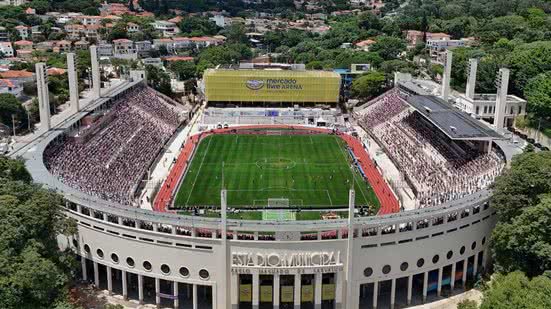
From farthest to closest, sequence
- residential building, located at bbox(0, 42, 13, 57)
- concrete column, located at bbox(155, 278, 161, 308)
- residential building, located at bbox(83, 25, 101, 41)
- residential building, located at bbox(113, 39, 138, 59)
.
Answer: residential building, located at bbox(83, 25, 101, 41) < residential building, located at bbox(113, 39, 138, 59) < residential building, located at bbox(0, 42, 13, 57) < concrete column, located at bbox(155, 278, 161, 308)

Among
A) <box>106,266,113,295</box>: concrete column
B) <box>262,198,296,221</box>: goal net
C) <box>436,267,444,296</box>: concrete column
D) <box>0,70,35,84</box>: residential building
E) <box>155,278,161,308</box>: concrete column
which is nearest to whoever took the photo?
<box>155,278,161,308</box>: concrete column

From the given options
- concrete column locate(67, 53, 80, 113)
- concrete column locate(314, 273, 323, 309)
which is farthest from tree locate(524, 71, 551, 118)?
concrete column locate(67, 53, 80, 113)

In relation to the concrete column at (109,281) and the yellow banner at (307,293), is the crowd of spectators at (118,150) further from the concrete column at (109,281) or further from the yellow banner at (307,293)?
the yellow banner at (307,293)

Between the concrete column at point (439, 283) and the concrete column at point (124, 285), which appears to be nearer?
the concrete column at point (124, 285)

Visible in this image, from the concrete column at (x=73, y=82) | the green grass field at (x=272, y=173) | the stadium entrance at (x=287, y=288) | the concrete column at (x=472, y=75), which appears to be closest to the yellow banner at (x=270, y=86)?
the green grass field at (x=272, y=173)

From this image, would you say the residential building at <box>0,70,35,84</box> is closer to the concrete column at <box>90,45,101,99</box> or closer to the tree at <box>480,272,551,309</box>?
the concrete column at <box>90,45,101,99</box>

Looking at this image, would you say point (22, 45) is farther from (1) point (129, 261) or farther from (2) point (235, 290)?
(2) point (235, 290)

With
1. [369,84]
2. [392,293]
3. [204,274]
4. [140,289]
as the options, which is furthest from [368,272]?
[369,84]

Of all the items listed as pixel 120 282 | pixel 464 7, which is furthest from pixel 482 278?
pixel 464 7
